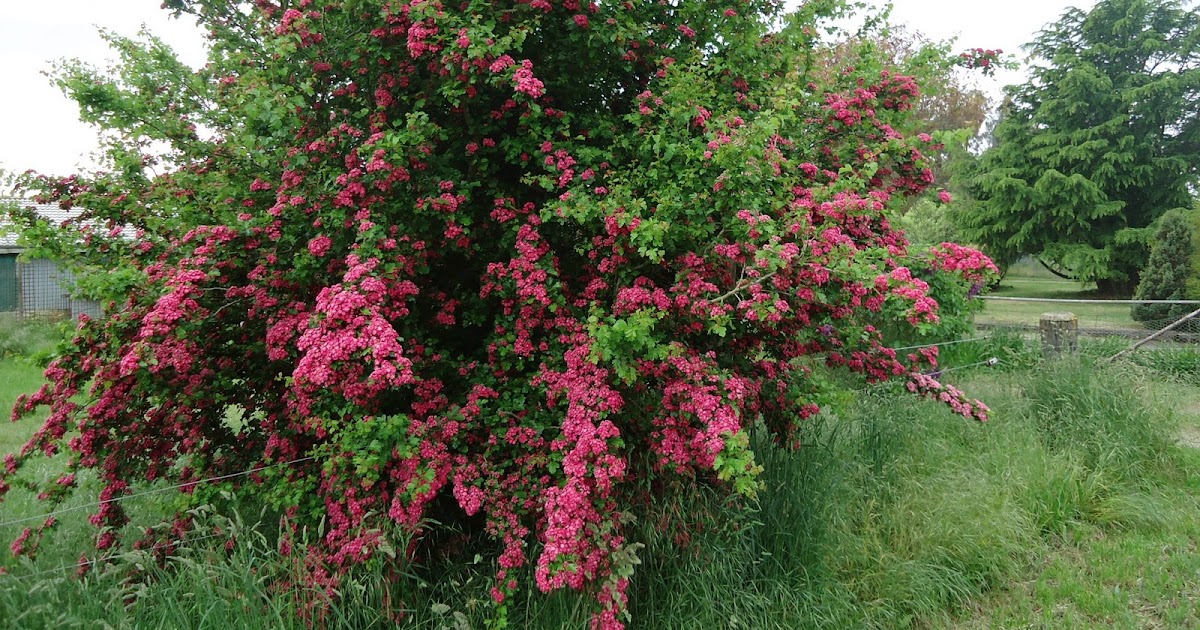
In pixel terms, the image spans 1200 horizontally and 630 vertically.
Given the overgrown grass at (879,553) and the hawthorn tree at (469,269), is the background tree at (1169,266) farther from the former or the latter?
the hawthorn tree at (469,269)

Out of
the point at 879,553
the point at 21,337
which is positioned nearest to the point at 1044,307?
the point at 879,553

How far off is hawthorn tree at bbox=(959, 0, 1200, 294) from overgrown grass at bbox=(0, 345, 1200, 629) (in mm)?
17570

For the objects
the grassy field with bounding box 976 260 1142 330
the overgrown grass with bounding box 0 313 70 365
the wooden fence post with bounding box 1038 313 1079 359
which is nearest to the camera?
the wooden fence post with bounding box 1038 313 1079 359

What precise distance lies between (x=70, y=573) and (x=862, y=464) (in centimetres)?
405

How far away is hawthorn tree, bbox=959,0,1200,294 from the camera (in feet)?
62.9

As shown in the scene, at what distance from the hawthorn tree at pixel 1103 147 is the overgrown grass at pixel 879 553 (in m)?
17.6

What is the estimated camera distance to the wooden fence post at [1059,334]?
632 cm

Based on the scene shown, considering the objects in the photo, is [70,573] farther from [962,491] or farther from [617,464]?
[962,491]

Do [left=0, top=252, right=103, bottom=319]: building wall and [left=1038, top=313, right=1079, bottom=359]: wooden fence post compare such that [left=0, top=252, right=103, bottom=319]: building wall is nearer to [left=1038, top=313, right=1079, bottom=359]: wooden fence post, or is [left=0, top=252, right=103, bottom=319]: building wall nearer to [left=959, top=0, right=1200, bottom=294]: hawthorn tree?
[left=1038, top=313, right=1079, bottom=359]: wooden fence post

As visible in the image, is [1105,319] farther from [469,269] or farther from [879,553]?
[469,269]

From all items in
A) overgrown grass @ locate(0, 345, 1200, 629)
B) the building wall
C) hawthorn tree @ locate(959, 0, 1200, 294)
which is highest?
hawthorn tree @ locate(959, 0, 1200, 294)

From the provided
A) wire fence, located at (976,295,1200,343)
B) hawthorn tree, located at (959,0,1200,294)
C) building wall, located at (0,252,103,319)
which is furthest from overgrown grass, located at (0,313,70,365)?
hawthorn tree, located at (959,0,1200,294)

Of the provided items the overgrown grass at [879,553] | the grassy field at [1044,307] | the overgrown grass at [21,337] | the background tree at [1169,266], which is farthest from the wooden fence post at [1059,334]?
the overgrown grass at [21,337]

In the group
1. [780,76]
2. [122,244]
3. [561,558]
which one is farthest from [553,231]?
[122,244]
